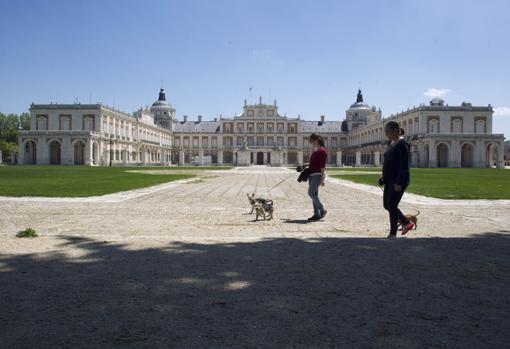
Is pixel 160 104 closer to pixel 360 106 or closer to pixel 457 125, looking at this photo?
pixel 360 106

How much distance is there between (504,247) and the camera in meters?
5.46

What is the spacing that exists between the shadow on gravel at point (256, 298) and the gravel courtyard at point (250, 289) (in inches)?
0.5

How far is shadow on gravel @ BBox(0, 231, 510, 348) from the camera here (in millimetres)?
2766

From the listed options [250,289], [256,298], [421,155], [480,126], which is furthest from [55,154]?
[256,298]

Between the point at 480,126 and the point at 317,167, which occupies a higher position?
A: the point at 480,126

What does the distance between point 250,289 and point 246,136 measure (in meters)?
99.6

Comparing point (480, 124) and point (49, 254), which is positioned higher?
point (480, 124)

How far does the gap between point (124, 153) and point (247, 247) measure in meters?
71.2

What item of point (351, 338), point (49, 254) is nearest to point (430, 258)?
point (351, 338)

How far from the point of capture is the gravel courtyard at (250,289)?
279cm

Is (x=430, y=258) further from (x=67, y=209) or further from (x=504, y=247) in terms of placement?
(x=67, y=209)

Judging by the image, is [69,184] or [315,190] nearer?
[315,190]

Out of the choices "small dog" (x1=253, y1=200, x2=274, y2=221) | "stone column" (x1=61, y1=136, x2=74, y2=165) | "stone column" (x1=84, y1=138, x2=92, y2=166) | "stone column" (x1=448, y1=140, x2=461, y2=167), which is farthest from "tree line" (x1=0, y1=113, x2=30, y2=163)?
"small dog" (x1=253, y1=200, x2=274, y2=221)

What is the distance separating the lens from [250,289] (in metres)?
3.68
